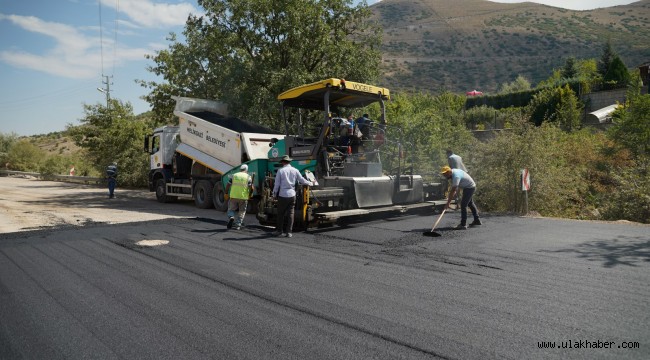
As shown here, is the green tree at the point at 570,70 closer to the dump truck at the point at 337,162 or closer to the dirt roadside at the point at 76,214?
the dump truck at the point at 337,162

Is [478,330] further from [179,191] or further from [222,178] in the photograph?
[179,191]

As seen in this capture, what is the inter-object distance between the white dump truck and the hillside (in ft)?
198

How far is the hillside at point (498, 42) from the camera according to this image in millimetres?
76938

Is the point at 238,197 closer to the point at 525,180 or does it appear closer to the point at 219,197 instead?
the point at 219,197

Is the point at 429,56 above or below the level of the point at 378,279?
above

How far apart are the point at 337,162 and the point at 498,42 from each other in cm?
9638

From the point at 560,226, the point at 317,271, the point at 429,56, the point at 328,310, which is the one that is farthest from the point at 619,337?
the point at 429,56

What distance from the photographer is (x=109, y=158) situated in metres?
26.4

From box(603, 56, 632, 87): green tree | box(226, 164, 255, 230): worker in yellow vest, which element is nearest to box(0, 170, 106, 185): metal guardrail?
box(226, 164, 255, 230): worker in yellow vest

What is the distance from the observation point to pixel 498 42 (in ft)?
307

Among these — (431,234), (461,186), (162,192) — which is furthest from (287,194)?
(162,192)

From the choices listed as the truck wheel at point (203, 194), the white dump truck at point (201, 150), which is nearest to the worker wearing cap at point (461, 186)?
the white dump truck at point (201, 150)

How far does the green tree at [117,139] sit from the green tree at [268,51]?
913cm

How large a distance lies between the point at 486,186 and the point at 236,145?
6906 millimetres
